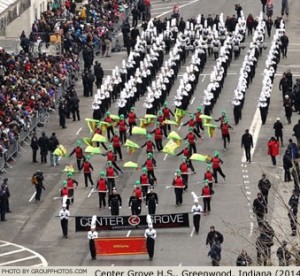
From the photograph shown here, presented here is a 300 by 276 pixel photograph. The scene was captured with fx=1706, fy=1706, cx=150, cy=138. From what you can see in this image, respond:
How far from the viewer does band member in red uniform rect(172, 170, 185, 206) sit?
5916cm

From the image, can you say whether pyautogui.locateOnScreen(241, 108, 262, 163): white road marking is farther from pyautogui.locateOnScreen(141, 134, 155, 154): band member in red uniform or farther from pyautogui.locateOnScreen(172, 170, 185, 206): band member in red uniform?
pyautogui.locateOnScreen(172, 170, 185, 206): band member in red uniform

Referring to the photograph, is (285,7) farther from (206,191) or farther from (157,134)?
(206,191)

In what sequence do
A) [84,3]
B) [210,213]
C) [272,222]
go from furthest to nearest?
[84,3]
[210,213]
[272,222]

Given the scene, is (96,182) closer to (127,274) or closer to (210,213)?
(210,213)

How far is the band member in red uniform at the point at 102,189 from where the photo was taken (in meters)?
59.2

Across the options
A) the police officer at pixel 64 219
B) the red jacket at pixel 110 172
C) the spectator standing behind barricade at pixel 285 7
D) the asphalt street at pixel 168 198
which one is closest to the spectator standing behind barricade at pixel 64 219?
the police officer at pixel 64 219

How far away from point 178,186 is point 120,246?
6.16 meters

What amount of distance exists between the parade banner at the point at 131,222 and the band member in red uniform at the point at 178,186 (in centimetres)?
275

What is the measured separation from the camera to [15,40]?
86375 mm

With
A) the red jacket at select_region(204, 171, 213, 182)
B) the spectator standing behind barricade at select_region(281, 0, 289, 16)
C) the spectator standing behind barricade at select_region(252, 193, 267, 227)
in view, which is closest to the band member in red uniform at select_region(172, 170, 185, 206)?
the red jacket at select_region(204, 171, 213, 182)

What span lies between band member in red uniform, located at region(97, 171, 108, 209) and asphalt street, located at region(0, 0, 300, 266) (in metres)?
0.46

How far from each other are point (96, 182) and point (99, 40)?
82.3ft

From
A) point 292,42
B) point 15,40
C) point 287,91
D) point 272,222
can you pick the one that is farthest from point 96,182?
point 292,42

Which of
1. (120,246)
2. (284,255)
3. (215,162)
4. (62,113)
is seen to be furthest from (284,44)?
(284,255)
